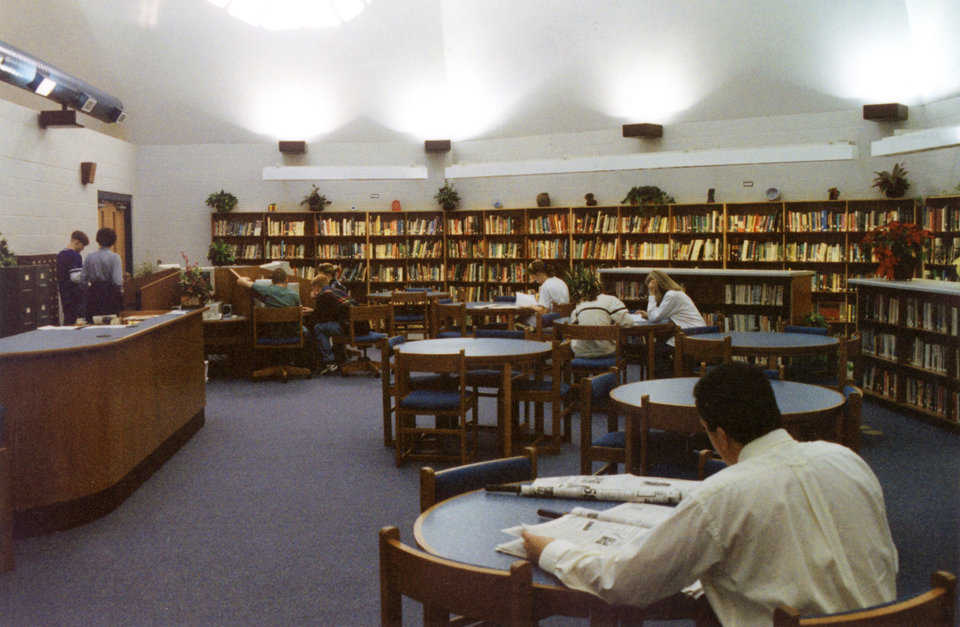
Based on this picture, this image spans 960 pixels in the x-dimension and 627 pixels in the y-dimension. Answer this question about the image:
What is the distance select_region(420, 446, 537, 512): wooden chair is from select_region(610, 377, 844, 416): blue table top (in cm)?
118

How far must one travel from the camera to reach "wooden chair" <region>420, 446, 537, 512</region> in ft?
7.45

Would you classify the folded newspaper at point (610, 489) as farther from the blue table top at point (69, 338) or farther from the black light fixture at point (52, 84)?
the black light fixture at point (52, 84)

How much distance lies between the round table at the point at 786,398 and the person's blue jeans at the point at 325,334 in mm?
5729

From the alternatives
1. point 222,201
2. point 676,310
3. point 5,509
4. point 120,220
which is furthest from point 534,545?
point 120,220

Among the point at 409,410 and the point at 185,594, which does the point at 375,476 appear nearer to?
the point at 409,410

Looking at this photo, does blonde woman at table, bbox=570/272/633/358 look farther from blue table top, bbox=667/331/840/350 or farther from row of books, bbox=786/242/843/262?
row of books, bbox=786/242/843/262

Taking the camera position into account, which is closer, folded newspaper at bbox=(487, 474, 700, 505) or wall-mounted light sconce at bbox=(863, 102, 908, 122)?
folded newspaper at bbox=(487, 474, 700, 505)

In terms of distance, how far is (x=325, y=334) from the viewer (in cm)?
934

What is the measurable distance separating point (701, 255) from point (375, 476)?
7.20 m

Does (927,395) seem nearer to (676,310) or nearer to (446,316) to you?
(676,310)

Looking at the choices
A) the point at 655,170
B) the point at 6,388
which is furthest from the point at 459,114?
the point at 6,388

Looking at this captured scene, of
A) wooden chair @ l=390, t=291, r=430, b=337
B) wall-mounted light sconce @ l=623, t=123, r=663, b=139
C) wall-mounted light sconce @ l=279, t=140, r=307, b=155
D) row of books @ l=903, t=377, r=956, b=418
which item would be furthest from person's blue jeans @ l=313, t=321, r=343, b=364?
row of books @ l=903, t=377, r=956, b=418

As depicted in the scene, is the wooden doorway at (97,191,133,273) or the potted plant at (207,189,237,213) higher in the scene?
the potted plant at (207,189,237,213)

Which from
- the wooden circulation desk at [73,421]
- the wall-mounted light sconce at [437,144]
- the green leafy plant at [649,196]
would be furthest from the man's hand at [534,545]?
the wall-mounted light sconce at [437,144]
